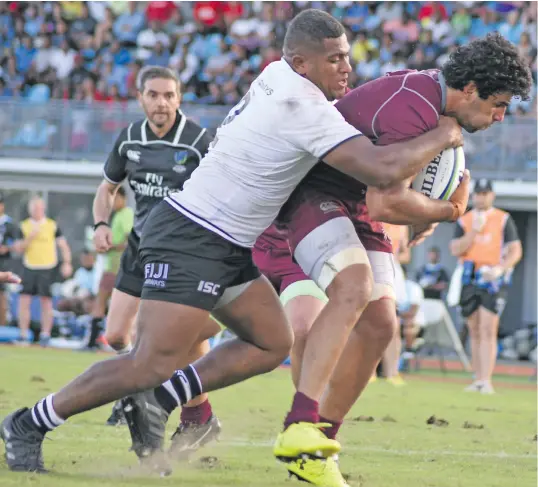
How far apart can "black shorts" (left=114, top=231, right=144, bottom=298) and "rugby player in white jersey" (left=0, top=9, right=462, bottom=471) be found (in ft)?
8.85

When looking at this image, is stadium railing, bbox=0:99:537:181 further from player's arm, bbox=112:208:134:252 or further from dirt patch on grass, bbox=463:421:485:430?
dirt patch on grass, bbox=463:421:485:430

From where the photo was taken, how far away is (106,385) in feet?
17.3

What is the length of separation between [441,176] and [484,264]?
8360 mm

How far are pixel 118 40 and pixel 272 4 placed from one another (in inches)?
133

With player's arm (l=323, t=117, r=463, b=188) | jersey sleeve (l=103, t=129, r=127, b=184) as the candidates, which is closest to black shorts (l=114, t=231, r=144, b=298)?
jersey sleeve (l=103, t=129, r=127, b=184)

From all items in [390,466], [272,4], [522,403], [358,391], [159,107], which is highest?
[272,4]

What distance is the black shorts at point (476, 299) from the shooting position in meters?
13.5

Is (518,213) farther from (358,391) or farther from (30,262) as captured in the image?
(358,391)

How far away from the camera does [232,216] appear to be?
532cm

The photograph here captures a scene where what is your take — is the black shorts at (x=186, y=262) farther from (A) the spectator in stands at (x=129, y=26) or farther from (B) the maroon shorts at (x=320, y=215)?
(A) the spectator in stands at (x=129, y=26)

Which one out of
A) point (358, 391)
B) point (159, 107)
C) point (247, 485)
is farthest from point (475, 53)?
point (159, 107)

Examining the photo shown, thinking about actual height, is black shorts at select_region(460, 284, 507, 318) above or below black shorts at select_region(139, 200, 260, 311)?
A: below

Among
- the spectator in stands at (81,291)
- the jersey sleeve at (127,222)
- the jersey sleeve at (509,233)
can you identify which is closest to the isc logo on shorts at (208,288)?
the jersey sleeve at (509,233)

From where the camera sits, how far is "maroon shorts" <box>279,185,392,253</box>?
556cm
